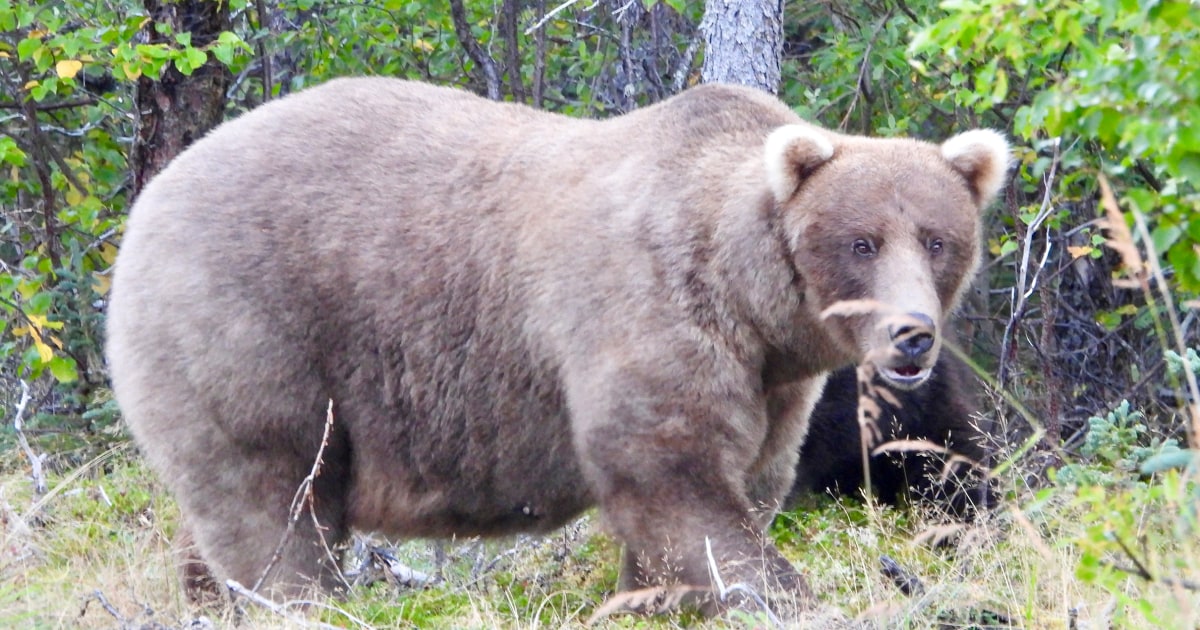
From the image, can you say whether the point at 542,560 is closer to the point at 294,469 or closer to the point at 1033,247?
the point at 294,469

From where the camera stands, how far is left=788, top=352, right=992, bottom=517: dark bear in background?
7.64 m

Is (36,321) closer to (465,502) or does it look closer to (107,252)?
(107,252)

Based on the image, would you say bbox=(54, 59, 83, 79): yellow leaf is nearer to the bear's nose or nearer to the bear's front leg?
the bear's front leg

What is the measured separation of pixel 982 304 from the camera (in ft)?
33.4

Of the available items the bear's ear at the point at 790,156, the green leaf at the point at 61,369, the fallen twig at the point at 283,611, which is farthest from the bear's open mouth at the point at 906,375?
the green leaf at the point at 61,369

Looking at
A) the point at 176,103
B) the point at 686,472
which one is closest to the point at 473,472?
the point at 686,472

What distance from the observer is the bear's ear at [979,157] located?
17.9 ft

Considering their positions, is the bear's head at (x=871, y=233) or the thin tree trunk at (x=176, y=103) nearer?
the bear's head at (x=871, y=233)

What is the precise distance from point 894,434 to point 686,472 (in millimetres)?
2795

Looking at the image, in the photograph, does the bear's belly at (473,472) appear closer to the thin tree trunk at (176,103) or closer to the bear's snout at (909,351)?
the bear's snout at (909,351)

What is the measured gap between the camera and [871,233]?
202 inches

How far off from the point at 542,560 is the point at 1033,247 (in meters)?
4.57

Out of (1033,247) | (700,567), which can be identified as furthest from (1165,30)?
(1033,247)

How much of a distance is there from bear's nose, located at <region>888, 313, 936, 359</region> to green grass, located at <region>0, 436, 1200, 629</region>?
0.60 meters
